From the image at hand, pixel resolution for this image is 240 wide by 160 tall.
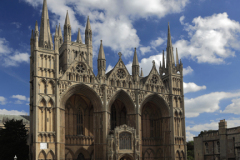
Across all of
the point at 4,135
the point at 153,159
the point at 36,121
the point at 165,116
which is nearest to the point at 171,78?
the point at 165,116

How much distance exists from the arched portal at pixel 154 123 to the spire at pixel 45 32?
19.7 m

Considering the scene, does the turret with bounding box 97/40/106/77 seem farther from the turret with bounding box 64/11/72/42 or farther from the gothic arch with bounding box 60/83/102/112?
the turret with bounding box 64/11/72/42

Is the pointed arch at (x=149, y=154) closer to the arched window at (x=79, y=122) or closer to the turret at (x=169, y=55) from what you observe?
the arched window at (x=79, y=122)

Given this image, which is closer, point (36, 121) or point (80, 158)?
point (36, 121)

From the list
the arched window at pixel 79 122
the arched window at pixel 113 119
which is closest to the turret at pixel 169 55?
the arched window at pixel 113 119

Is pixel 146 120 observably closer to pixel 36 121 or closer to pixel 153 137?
pixel 153 137

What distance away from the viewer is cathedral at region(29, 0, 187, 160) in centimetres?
4459

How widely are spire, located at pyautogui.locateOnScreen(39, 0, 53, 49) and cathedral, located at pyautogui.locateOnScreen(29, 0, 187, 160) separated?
15cm

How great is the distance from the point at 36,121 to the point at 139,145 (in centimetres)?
1720

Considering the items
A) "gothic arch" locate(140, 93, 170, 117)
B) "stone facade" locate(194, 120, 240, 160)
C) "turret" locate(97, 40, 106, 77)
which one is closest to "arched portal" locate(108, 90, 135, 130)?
"turret" locate(97, 40, 106, 77)

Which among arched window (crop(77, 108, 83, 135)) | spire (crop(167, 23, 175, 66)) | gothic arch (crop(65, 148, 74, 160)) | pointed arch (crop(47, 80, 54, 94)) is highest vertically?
spire (crop(167, 23, 175, 66))

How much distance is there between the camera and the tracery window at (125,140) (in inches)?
1903

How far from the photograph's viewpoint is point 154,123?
5828 centimetres

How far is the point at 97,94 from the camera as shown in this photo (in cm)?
4919
